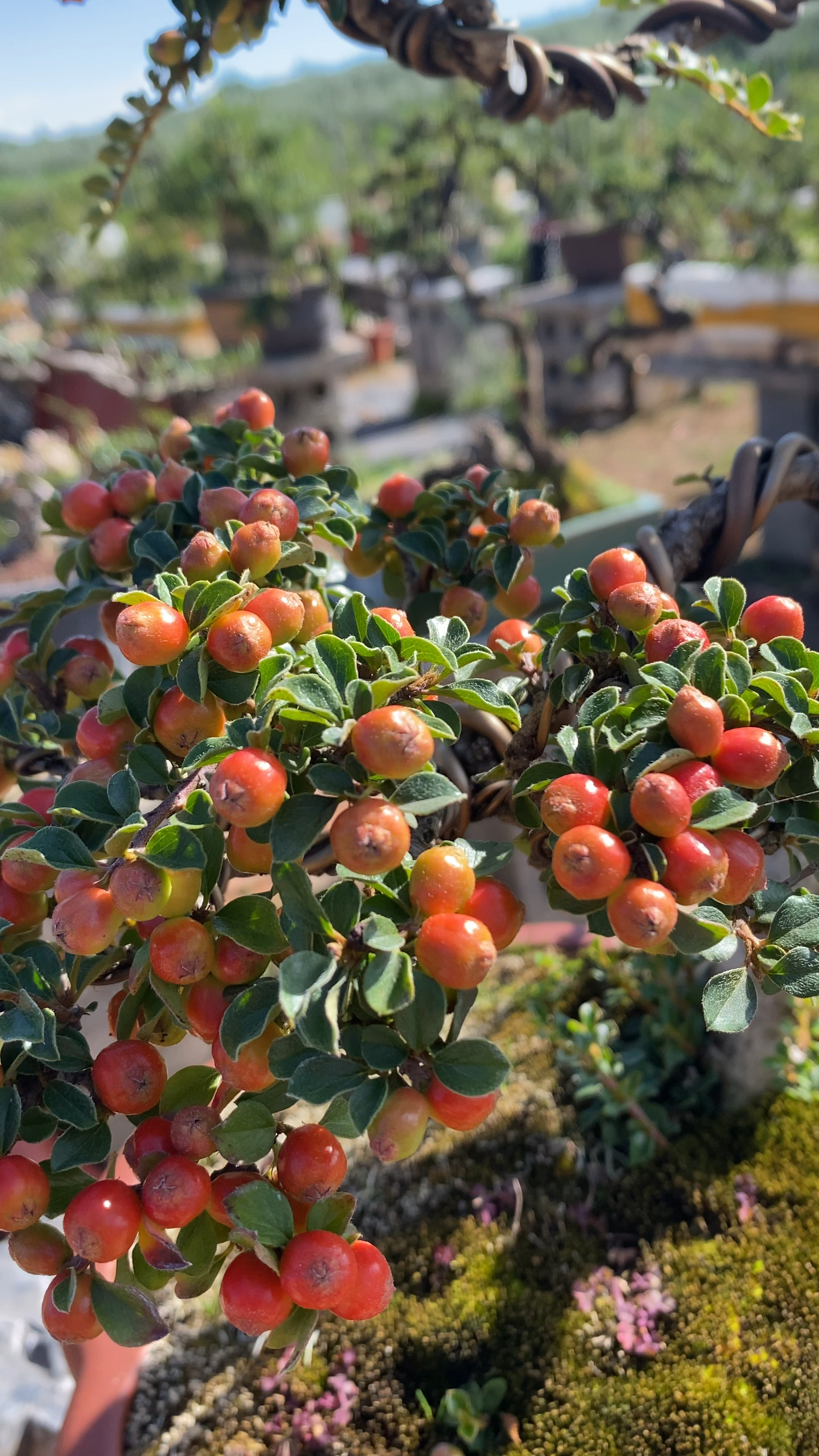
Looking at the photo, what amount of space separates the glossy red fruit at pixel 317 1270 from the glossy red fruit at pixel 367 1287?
0.02m

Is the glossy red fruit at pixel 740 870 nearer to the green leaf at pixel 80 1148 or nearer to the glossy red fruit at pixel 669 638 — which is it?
the glossy red fruit at pixel 669 638

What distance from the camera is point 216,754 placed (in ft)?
1.62

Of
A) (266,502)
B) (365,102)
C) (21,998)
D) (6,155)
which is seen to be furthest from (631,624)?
(6,155)

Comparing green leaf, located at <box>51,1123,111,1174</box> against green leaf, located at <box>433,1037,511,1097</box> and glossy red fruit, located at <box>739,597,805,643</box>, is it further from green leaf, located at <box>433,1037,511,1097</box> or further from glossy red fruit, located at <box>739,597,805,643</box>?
glossy red fruit, located at <box>739,597,805,643</box>

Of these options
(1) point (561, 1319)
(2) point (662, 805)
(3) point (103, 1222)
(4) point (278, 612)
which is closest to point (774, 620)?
(2) point (662, 805)

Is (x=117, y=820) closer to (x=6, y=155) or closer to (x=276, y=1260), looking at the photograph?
(x=276, y=1260)

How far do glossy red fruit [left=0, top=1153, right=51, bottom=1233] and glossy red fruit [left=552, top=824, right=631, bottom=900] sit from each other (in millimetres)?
329

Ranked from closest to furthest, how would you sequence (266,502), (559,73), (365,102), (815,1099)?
(266,502) < (559,73) < (815,1099) < (365,102)

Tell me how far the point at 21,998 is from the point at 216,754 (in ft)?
0.55

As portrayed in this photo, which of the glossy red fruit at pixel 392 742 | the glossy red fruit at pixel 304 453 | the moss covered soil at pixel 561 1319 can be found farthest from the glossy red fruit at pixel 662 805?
the moss covered soil at pixel 561 1319

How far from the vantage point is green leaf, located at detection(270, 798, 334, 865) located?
1.52ft

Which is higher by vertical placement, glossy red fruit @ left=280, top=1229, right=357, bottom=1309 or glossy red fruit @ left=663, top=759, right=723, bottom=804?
glossy red fruit @ left=663, top=759, right=723, bottom=804

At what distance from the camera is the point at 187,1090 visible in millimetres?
547

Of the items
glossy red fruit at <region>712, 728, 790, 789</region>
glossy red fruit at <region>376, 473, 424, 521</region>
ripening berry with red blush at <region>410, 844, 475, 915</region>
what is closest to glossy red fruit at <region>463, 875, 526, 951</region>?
ripening berry with red blush at <region>410, 844, 475, 915</region>
